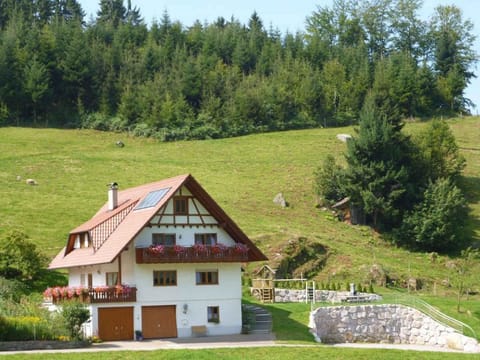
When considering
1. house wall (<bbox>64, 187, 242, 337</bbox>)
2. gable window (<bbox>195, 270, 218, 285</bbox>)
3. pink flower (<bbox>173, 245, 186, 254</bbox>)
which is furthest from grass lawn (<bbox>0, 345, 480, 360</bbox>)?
gable window (<bbox>195, 270, 218, 285</bbox>)

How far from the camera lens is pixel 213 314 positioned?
1666 inches

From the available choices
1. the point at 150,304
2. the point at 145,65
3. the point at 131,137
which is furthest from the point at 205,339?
the point at 145,65

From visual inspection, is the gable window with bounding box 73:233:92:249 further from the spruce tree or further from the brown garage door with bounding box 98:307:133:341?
the spruce tree

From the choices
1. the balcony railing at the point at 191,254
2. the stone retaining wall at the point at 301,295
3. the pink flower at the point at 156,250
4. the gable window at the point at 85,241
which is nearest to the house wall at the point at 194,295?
the balcony railing at the point at 191,254

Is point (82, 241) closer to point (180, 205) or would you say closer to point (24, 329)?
point (180, 205)

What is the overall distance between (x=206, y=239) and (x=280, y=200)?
97.9 ft

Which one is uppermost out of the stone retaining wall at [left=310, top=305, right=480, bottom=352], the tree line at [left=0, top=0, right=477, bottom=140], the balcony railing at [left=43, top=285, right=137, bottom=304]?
the tree line at [left=0, top=0, right=477, bottom=140]

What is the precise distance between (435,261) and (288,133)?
40922 mm

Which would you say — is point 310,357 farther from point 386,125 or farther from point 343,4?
point 343,4

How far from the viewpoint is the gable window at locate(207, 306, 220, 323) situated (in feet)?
138

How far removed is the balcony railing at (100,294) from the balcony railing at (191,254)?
1505mm

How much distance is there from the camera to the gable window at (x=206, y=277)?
42.3 meters

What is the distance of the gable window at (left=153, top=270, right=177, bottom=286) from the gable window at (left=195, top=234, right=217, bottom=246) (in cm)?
221

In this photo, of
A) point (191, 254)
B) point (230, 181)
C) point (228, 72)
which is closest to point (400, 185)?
point (230, 181)
